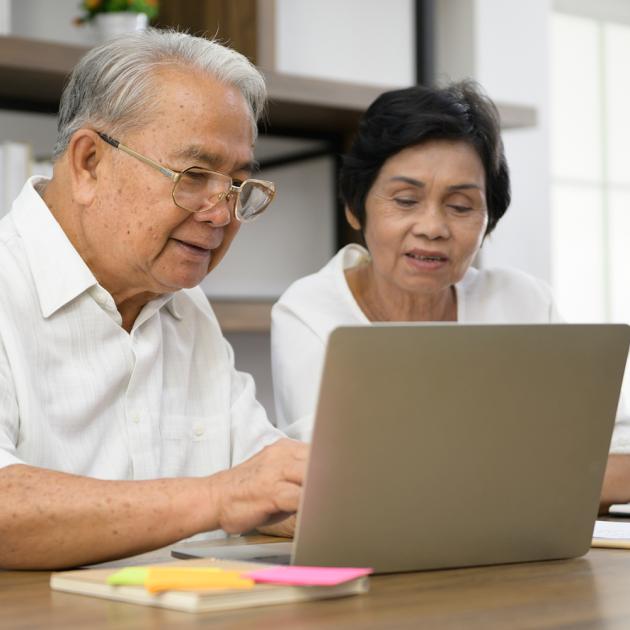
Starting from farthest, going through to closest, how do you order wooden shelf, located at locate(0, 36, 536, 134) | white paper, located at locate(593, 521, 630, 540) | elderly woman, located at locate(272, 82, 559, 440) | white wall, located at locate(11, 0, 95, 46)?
white wall, located at locate(11, 0, 95, 46), wooden shelf, located at locate(0, 36, 536, 134), elderly woman, located at locate(272, 82, 559, 440), white paper, located at locate(593, 521, 630, 540)

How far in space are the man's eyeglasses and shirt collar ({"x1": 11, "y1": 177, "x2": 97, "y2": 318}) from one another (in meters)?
0.15

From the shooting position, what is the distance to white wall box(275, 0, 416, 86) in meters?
3.56

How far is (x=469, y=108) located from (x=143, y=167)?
3.13 ft

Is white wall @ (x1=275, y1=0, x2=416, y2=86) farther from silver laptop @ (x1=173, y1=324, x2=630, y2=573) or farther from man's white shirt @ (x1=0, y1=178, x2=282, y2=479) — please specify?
silver laptop @ (x1=173, y1=324, x2=630, y2=573)

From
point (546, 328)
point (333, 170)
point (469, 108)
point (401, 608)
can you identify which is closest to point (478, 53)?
point (333, 170)

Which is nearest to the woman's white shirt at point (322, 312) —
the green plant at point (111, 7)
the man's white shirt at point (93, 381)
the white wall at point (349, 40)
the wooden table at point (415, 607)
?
the man's white shirt at point (93, 381)

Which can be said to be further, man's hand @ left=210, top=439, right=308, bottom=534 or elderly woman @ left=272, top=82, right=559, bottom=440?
elderly woman @ left=272, top=82, right=559, bottom=440

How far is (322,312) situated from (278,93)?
1.00 meters

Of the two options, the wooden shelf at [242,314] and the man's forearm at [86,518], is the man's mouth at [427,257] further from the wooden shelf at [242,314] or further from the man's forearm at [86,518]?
the man's forearm at [86,518]

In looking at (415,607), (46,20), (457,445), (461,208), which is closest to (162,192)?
(457,445)

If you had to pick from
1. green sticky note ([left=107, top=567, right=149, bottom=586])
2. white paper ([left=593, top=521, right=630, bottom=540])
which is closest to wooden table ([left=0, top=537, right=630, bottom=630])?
green sticky note ([left=107, top=567, right=149, bottom=586])

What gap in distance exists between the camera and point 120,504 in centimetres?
128

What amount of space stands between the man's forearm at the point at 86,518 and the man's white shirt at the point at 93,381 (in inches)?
5.3

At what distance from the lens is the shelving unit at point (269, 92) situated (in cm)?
273
